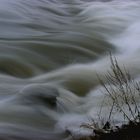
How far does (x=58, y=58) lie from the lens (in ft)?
28.6

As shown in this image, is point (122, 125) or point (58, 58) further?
point (58, 58)

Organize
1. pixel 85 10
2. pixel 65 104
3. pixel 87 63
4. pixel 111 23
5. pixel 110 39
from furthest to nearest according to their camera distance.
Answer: pixel 85 10 → pixel 111 23 → pixel 110 39 → pixel 87 63 → pixel 65 104

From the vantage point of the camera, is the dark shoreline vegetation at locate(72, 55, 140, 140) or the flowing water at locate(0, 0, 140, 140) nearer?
the dark shoreline vegetation at locate(72, 55, 140, 140)

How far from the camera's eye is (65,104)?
20.3 ft

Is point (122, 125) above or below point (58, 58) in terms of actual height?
below

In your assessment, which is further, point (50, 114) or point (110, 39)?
point (110, 39)

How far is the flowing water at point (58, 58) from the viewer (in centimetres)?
569

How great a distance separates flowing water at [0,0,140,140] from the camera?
569 centimetres

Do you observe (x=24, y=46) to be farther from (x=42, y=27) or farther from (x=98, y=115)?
(x=98, y=115)

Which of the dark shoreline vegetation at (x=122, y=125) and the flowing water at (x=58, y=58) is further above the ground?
the flowing water at (x=58, y=58)

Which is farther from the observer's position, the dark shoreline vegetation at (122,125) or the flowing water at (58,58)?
the flowing water at (58,58)

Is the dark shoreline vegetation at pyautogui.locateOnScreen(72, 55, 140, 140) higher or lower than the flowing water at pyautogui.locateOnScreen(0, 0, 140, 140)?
lower

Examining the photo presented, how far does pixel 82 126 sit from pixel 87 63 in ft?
11.6

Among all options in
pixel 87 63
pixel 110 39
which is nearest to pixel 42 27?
pixel 110 39
